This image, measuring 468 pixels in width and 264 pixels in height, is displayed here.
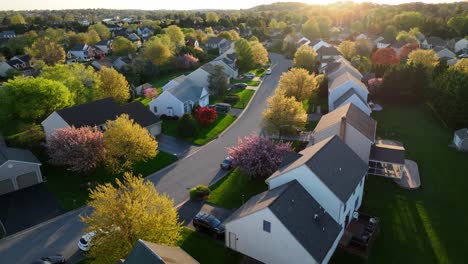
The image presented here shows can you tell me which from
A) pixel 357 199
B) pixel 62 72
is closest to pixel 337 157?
pixel 357 199

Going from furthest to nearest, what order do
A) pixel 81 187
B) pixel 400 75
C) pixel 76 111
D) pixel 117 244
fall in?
pixel 400 75, pixel 76 111, pixel 81 187, pixel 117 244

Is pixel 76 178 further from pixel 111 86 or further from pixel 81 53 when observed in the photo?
pixel 81 53

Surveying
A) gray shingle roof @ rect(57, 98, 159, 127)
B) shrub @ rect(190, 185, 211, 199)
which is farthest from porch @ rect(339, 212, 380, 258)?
gray shingle roof @ rect(57, 98, 159, 127)

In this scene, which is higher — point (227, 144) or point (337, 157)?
point (337, 157)

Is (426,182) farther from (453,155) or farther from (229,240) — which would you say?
(229,240)

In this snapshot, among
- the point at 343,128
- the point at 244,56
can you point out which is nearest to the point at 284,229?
the point at 343,128
